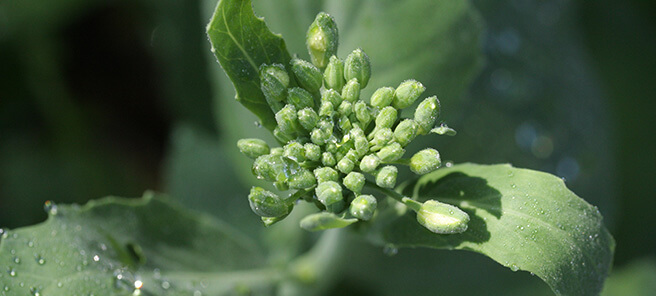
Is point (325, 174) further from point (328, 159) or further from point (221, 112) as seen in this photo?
point (221, 112)

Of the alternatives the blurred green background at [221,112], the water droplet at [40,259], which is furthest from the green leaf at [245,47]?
the blurred green background at [221,112]

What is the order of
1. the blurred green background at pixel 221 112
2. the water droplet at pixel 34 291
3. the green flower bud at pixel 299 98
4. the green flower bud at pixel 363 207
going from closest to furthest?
the green flower bud at pixel 363 207 < the green flower bud at pixel 299 98 < the water droplet at pixel 34 291 < the blurred green background at pixel 221 112

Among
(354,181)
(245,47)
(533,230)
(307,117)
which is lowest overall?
(533,230)

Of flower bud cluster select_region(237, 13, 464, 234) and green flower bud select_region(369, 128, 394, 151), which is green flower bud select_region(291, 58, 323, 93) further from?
green flower bud select_region(369, 128, 394, 151)

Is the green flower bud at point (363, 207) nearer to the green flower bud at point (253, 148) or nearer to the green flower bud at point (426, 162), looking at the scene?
the green flower bud at point (426, 162)

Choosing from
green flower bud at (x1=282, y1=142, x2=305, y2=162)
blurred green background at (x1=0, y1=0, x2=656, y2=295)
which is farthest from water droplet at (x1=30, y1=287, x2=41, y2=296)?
A: blurred green background at (x1=0, y1=0, x2=656, y2=295)

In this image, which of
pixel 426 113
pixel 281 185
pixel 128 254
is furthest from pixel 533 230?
pixel 128 254
